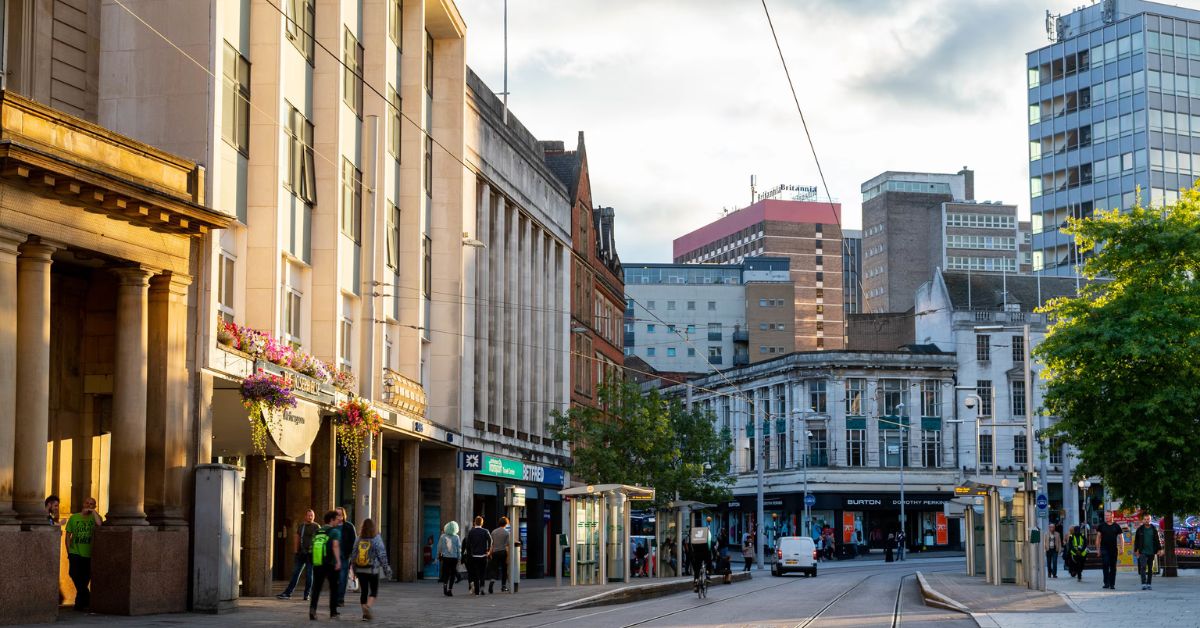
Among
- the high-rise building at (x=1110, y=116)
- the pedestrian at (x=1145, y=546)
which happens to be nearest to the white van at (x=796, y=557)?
the pedestrian at (x=1145, y=546)

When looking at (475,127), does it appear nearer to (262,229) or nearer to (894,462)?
(262,229)

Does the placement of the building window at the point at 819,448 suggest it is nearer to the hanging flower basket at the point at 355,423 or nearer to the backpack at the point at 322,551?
the hanging flower basket at the point at 355,423

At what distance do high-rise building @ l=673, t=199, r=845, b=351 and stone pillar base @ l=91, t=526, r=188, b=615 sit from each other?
5481 inches

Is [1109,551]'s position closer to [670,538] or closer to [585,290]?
[670,538]

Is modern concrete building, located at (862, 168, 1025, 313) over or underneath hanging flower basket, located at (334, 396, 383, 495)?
over

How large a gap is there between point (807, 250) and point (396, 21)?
A: 432 ft

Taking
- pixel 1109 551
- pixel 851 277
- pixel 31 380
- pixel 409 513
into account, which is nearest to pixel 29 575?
pixel 31 380

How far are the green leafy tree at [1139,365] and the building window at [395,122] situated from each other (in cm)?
1877

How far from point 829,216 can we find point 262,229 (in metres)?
144

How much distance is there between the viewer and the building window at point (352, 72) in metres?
34.1

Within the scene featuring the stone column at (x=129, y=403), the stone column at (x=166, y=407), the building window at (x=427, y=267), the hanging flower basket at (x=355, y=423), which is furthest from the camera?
the building window at (x=427, y=267)

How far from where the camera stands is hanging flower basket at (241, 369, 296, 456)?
2530 centimetres

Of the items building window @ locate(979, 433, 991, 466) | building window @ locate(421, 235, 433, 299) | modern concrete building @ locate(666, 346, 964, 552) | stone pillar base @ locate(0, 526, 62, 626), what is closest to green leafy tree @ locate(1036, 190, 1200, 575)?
building window @ locate(421, 235, 433, 299)

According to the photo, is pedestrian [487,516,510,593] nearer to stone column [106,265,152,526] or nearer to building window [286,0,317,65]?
building window [286,0,317,65]
